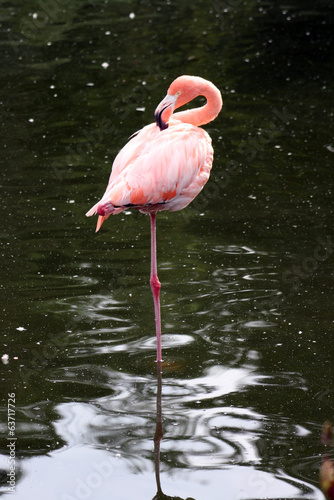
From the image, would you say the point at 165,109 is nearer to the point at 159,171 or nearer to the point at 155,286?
the point at 159,171

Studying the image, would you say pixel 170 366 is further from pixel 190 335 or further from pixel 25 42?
pixel 25 42

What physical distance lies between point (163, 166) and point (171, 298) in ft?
3.67

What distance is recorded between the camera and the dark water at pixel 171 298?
3.31 m

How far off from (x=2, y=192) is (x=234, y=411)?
3497mm

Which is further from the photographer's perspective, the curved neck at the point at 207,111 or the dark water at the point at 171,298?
the curved neck at the point at 207,111

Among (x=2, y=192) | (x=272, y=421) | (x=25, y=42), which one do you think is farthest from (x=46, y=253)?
(x=25, y=42)

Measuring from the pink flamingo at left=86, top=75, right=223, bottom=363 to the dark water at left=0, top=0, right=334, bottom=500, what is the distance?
0.48 m

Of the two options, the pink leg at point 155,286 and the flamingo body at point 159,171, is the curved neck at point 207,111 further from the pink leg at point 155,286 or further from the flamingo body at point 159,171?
the pink leg at point 155,286

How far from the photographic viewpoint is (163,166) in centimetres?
396

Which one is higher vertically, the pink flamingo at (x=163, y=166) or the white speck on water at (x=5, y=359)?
the pink flamingo at (x=163, y=166)

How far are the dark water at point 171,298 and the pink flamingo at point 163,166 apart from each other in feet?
1.58

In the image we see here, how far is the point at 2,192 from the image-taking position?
641cm

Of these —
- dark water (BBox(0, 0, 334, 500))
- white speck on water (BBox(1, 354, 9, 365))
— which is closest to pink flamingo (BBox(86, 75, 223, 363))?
dark water (BBox(0, 0, 334, 500))

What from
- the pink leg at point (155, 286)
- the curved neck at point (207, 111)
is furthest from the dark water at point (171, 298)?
the curved neck at point (207, 111)
